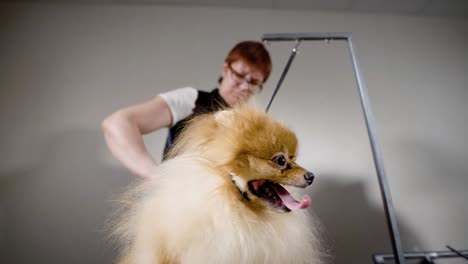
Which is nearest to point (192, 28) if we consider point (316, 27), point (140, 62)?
point (140, 62)

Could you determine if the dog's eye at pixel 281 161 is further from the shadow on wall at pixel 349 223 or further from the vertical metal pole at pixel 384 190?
the shadow on wall at pixel 349 223

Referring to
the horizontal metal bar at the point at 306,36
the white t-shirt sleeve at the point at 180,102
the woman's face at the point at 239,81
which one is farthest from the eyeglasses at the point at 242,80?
the horizontal metal bar at the point at 306,36

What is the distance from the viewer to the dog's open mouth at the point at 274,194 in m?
0.43

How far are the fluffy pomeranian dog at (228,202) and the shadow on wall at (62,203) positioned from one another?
0.91 metres

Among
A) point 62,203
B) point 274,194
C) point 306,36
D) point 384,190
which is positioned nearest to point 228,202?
point 274,194

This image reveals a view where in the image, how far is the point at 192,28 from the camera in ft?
5.12

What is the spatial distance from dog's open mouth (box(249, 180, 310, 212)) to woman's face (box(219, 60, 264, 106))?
516 millimetres

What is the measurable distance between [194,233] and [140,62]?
130 cm

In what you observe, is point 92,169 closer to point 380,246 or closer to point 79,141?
point 79,141

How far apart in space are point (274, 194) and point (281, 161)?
2.4 inches

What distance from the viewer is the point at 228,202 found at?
0.42 meters

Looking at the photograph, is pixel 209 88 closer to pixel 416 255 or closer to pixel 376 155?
pixel 376 155

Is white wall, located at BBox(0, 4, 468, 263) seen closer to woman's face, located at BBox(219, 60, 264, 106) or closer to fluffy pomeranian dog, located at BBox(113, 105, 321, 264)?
woman's face, located at BBox(219, 60, 264, 106)

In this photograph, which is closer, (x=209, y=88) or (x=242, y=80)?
(x=242, y=80)
